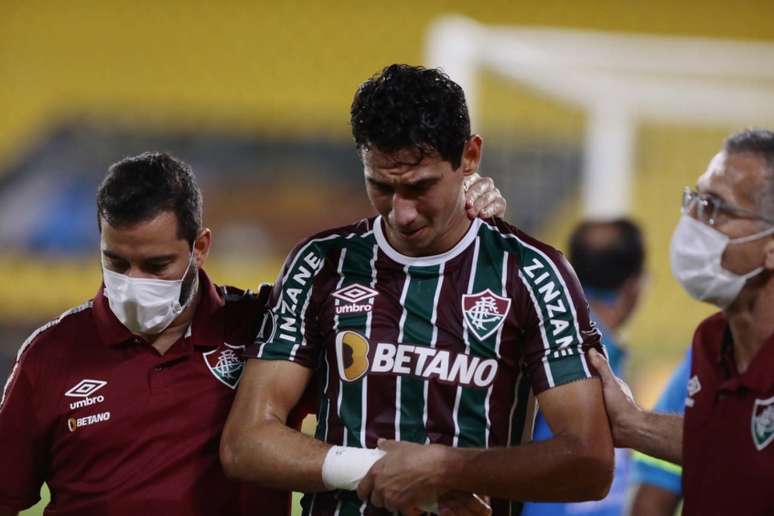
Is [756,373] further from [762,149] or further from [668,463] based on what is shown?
[668,463]

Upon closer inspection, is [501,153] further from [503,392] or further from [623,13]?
[503,392]

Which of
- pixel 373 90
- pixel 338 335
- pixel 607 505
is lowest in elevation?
pixel 607 505

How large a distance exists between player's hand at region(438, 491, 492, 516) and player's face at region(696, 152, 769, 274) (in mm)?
816

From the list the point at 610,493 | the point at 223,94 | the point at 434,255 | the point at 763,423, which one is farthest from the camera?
the point at 223,94

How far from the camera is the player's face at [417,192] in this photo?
9.61 ft

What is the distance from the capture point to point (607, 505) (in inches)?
183

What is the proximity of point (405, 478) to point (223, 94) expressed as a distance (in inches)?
498

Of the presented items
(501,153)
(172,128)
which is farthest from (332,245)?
(172,128)

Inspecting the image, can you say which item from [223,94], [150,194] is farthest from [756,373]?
[223,94]

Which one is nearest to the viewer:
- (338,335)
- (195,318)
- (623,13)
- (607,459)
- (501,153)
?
(607,459)

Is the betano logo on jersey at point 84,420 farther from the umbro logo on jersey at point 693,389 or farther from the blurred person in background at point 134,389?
the umbro logo on jersey at point 693,389

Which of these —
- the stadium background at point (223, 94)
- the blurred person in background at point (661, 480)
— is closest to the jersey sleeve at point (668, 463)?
the blurred person in background at point (661, 480)

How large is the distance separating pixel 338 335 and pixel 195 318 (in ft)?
1.61

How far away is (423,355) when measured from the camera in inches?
117
